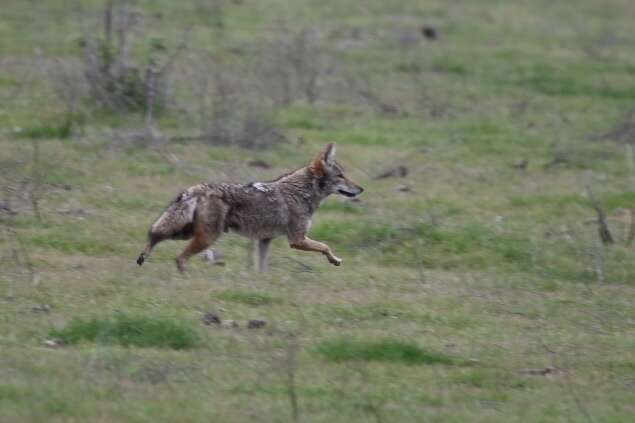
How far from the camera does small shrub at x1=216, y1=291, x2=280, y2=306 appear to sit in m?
9.48

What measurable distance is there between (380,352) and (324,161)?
10.9 ft

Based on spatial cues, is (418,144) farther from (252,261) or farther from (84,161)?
(252,261)

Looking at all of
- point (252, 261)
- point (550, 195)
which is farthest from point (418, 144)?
point (252, 261)

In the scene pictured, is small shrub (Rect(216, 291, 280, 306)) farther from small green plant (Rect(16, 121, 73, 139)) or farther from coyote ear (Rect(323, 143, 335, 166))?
small green plant (Rect(16, 121, 73, 139))

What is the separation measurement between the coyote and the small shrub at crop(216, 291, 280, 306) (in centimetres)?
57

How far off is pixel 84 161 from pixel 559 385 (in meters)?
7.48

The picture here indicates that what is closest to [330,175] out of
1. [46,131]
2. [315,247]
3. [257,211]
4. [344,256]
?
[344,256]

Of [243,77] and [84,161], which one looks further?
[243,77]

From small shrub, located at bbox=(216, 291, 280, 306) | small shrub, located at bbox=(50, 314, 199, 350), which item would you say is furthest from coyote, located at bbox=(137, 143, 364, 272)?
small shrub, located at bbox=(50, 314, 199, 350)

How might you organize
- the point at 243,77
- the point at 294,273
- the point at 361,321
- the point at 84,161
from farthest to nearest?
the point at 243,77, the point at 84,161, the point at 294,273, the point at 361,321

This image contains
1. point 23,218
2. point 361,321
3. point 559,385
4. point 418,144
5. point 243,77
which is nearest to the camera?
point 559,385

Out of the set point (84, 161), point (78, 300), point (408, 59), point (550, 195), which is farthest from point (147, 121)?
point (408, 59)

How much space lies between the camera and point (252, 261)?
10.9 meters

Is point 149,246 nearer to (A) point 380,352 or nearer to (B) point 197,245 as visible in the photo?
(B) point 197,245
